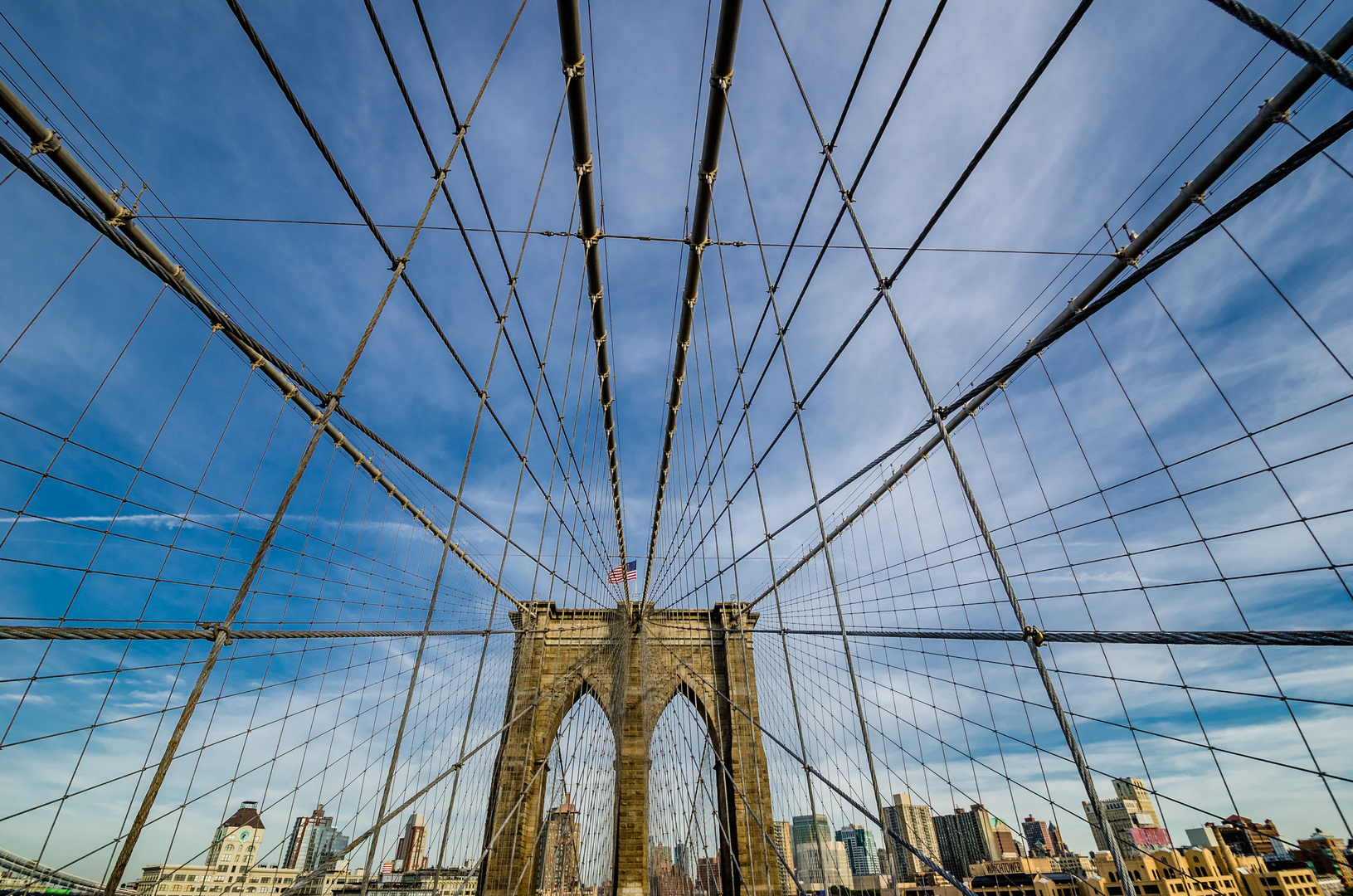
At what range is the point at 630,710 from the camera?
17781 mm

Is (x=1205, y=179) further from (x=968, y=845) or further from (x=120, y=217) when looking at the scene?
(x=968, y=845)

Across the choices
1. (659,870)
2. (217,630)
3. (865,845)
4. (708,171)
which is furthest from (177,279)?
(659,870)

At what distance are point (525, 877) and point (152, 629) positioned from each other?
16191mm

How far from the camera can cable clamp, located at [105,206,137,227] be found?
10.4ft

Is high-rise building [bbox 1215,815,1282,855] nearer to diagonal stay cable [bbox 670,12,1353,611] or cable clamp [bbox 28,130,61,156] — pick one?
diagonal stay cable [bbox 670,12,1353,611]

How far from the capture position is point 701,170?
5668 millimetres

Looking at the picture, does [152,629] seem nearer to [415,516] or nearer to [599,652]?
[415,516]

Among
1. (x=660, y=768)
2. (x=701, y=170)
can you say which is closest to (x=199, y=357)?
(x=701, y=170)

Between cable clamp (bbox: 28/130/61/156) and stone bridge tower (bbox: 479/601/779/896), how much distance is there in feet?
40.7

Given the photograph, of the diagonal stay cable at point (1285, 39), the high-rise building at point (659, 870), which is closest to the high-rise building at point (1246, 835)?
the diagonal stay cable at point (1285, 39)

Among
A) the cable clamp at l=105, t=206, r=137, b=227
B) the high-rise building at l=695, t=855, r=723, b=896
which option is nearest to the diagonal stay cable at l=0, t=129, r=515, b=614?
the cable clamp at l=105, t=206, r=137, b=227

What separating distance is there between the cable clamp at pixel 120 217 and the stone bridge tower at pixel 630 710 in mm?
11912

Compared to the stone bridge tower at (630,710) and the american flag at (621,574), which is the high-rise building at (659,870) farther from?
the american flag at (621,574)

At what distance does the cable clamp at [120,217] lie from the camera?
3184mm
